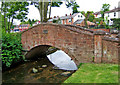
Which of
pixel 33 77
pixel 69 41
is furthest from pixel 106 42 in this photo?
pixel 33 77

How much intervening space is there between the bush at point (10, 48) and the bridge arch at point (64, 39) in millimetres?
616

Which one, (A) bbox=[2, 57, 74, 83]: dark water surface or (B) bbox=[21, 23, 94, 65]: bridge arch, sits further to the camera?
(A) bbox=[2, 57, 74, 83]: dark water surface

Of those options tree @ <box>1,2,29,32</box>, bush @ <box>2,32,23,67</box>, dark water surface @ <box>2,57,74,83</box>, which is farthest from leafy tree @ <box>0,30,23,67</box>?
tree @ <box>1,2,29,32</box>

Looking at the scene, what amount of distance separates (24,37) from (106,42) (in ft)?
26.0

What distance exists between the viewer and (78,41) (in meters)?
8.84

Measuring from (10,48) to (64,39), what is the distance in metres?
5.09

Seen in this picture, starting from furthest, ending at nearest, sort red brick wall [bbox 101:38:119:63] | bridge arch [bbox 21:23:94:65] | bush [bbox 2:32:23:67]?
bush [bbox 2:32:23:67] → bridge arch [bbox 21:23:94:65] → red brick wall [bbox 101:38:119:63]

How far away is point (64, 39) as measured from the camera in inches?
380

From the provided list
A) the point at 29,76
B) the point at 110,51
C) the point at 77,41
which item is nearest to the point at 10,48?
the point at 29,76

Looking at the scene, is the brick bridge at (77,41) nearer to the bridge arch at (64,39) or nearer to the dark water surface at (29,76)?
the bridge arch at (64,39)

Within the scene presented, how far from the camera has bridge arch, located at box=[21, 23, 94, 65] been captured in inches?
334

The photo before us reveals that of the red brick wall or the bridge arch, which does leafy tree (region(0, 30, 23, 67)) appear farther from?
the red brick wall

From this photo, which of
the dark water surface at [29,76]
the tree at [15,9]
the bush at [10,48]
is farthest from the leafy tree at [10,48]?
the tree at [15,9]

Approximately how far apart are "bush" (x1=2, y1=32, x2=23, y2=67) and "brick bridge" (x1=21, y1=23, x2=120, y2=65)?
0.72m
